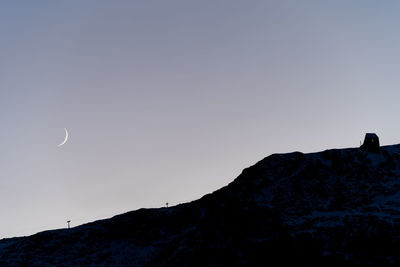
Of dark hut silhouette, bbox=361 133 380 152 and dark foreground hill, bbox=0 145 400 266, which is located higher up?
dark hut silhouette, bbox=361 133 380 152

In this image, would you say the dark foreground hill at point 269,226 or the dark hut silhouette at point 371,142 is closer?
the dark foreground hill at point 269,226

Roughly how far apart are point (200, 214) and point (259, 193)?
906cm

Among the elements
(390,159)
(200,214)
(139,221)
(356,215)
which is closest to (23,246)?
(139,221)

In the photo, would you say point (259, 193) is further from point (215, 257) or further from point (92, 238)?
point (92, 238)

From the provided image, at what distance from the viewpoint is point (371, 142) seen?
74625 mm

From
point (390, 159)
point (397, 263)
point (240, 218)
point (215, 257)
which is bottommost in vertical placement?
point (397, 263)

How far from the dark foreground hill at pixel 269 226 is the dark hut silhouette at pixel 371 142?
45.1 inches

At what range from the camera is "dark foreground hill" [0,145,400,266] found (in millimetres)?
54344

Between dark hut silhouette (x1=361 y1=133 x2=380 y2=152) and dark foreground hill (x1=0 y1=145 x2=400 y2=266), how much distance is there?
1.15 meters

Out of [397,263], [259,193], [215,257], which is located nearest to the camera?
[397,263]

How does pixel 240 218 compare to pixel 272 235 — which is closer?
pixel 272 235

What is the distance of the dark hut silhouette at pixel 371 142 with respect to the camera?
7438 centimetres

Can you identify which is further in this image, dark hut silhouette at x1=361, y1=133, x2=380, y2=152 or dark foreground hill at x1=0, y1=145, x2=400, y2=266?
dark hut silhouette at x1=361, y1=133, x2=380, y2=152

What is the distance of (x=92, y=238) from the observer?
68.9 metres
